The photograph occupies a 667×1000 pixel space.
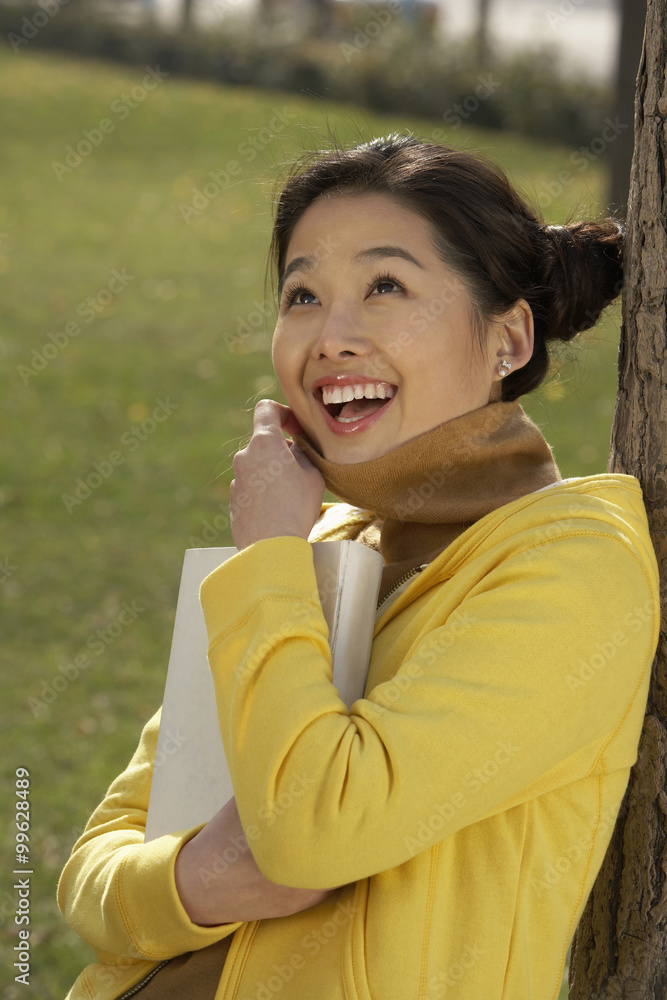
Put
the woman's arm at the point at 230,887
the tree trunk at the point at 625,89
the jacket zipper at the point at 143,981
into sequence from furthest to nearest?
the tree trunk at the point at 625,89 → the jacket zipper at the point at 143,981 → the woman's arm at the point at 230,887

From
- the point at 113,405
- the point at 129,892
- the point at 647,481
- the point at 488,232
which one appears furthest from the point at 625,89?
the point at 129,892

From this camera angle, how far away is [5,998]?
331 centimetres

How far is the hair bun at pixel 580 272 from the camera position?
220cm

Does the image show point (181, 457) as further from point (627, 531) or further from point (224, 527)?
point (627, 531)

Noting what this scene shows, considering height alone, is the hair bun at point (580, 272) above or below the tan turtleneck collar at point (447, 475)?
above

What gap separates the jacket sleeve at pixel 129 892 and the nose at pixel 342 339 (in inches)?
35.0

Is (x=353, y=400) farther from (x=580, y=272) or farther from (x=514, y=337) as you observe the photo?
(x=580, y=272)

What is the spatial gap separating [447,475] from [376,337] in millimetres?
299

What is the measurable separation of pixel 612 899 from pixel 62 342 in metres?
7.41

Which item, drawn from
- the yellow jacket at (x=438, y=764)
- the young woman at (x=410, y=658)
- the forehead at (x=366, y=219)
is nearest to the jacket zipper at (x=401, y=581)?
the young woman at (x=410, y=658)

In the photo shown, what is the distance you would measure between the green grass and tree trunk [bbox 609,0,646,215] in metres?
0.59

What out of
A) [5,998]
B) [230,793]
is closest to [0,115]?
[5,998]

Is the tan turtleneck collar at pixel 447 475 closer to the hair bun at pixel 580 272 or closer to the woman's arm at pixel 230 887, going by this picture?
the hair bun at pixel 580 272

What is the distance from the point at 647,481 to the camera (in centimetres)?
213
